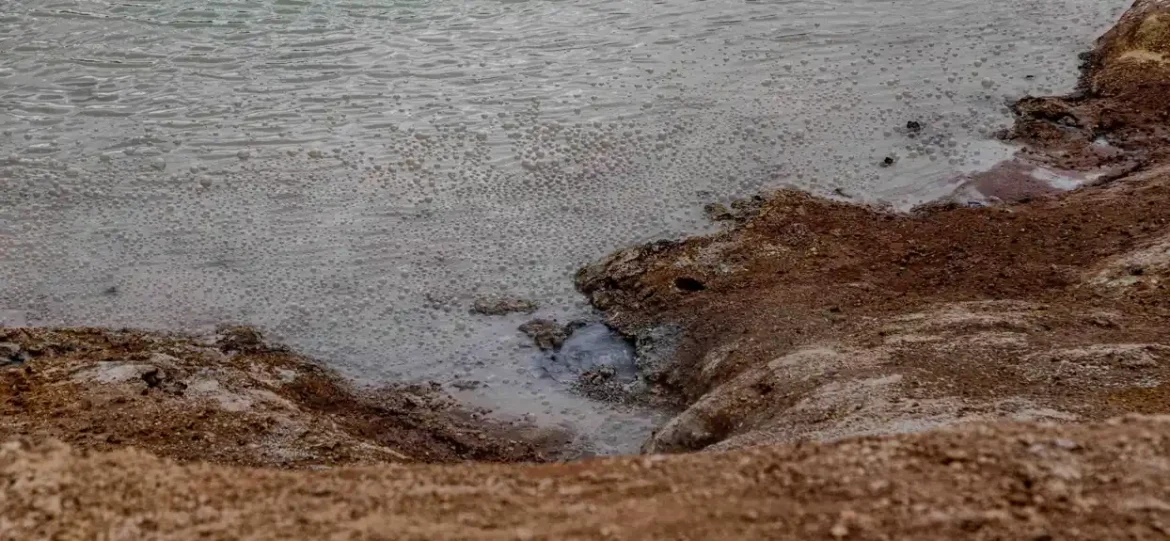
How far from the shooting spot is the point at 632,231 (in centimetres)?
1393

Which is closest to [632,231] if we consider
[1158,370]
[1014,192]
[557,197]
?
[557,197]

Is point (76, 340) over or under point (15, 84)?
under

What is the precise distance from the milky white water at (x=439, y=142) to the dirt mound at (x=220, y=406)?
1.71ft

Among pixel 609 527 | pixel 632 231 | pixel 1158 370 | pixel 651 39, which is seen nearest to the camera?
pixel 609 527

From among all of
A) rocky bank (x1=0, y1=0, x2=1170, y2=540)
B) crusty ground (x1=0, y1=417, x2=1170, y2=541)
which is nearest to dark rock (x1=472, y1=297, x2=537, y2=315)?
rocky bank (x1=0, y1=0, x2=1170, y2=540)

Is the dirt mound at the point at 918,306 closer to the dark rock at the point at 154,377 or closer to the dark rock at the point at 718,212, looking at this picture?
the dark rock at the point at 718,212

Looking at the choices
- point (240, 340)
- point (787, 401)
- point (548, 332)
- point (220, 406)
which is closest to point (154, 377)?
point (220, 406)

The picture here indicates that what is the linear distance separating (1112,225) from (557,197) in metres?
7.63

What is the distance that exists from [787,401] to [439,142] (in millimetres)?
8486

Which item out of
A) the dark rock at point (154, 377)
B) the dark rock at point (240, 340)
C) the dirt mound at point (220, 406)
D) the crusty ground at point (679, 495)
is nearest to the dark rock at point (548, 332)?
the dirt mound at point (220, 406)

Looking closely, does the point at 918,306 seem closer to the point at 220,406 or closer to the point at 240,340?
the point at 220,406

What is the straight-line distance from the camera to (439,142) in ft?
51.2

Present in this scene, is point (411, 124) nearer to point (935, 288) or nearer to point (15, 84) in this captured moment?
point (15, 84)

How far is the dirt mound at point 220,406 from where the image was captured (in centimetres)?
907
